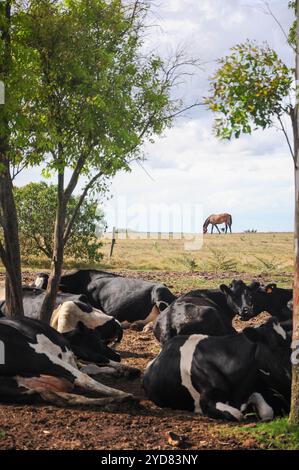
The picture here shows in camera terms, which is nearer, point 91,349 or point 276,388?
point 276,388

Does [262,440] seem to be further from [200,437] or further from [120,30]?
[120,30]

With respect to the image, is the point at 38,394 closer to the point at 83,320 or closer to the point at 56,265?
the point at 83,320

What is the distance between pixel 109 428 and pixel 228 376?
1.76 metres

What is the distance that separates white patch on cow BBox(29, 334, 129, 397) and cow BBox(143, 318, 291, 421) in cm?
72

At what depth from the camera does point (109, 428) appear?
757 centimetres

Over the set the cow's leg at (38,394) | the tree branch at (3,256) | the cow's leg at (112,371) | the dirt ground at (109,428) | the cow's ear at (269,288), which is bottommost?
the dirt ground at (109,428)

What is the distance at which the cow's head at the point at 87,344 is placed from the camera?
11188 mm

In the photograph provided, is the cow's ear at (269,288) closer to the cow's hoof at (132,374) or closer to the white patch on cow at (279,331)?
the cow's hoof at (132,374)

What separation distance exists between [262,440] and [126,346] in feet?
22.4

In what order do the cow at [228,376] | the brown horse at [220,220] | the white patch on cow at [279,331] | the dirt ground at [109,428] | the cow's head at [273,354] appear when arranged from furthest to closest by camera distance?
the brown horse at [220,220] < the white patch on cow at [279,331] < the cow's head at [273,354] < the cow at [228,376] < the dirt ground at [109,428]

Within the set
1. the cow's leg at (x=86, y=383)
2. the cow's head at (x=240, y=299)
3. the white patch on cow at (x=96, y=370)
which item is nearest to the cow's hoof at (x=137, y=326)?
the cow's head at (x=240, y=299)

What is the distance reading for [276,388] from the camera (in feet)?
27.8

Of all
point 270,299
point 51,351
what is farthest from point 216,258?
point 51,351
